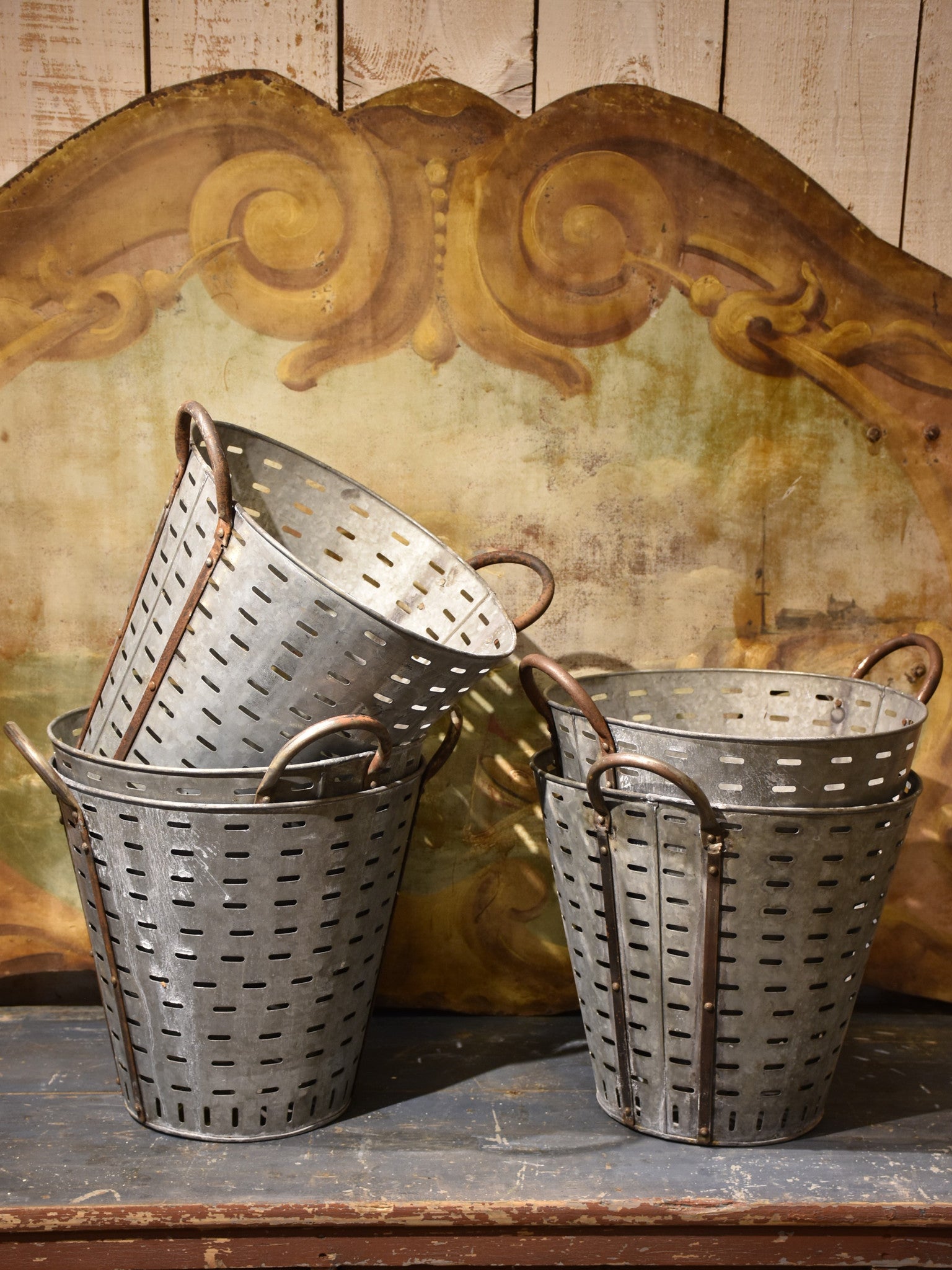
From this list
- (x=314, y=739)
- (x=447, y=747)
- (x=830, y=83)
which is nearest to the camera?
(x=314, y=739)

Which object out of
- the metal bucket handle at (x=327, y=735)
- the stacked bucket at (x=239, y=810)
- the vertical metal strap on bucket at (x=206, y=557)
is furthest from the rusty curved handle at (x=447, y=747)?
the vertical metal strap on bucket at (x=206, y=557)

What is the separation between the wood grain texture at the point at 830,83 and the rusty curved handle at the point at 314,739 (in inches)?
50.7

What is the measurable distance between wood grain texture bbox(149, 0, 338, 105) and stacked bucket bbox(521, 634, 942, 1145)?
1147 millimetres

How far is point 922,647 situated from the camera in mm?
1838

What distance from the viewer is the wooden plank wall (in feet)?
5.99

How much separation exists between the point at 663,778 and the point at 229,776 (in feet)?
1.94

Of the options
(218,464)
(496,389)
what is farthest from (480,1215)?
(496,389)

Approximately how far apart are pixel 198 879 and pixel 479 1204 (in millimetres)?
562

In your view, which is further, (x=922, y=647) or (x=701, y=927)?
(x=922, y=647)

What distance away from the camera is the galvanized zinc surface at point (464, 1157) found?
140 centimetres

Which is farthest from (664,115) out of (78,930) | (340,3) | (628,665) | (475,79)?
(78,930)

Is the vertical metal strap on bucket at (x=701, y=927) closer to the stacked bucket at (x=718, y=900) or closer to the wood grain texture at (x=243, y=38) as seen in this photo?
the stacked bucket at (x=718, y=900)

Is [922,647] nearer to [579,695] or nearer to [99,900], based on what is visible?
[579,695]

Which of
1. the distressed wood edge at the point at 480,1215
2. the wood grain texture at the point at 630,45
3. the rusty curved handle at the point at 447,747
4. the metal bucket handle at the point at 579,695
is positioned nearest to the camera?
the distressed wood edge at the point at 480,1215
